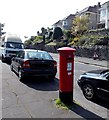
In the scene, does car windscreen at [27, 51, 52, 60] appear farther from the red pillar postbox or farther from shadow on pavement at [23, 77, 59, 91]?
the red pillar postbox

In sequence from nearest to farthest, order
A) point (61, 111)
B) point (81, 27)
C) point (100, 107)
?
point (61, 111), point (100, 107), point (81, 27)

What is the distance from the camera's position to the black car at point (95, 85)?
715 cm

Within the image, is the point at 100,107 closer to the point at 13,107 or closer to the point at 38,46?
the point at 13,107

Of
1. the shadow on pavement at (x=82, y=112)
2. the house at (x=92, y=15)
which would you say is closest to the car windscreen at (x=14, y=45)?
the shadow on pavement at (x=82, y=112)

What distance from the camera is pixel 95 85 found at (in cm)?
756

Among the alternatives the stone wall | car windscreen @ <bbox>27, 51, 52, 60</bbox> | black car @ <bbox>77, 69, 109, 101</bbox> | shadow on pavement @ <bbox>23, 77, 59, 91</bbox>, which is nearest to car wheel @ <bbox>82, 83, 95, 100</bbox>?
black car @ <bbox>77, 69, 109, 101</bbox>

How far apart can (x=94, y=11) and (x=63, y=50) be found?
2829 inches

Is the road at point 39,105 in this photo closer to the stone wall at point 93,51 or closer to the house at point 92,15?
the stone wall at point 93,51

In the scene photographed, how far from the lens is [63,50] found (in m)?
7.03

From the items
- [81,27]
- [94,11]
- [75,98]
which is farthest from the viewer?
[94,11]

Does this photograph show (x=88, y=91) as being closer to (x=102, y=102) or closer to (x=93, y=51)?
(x=102, y=102)

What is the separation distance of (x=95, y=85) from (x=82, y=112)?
1.49m

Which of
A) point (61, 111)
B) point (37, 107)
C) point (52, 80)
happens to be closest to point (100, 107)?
point (61, 111)

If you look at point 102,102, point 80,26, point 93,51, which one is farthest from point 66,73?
point 80,26
